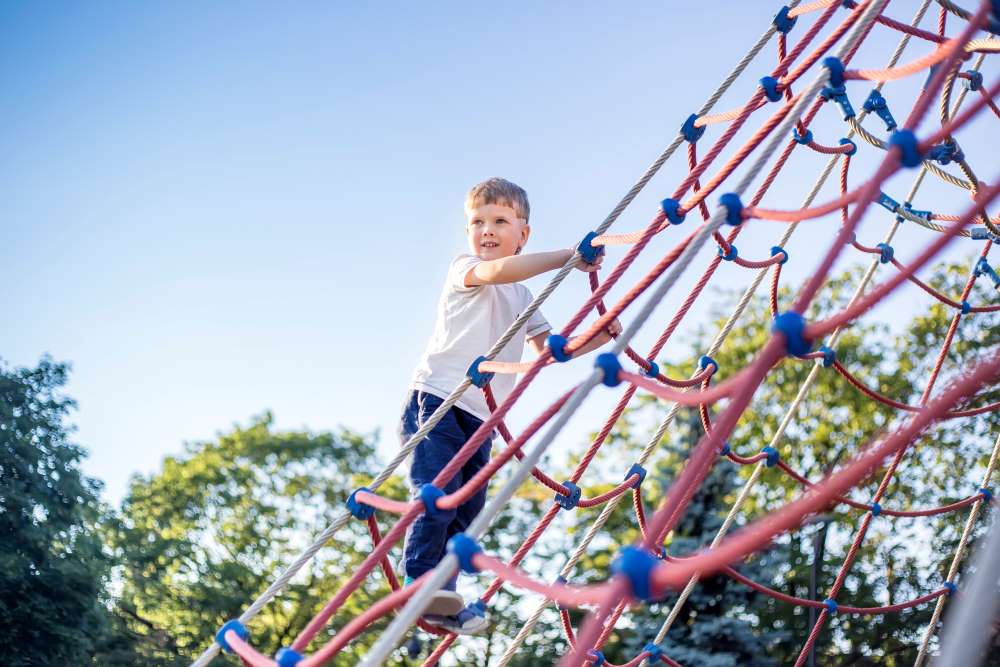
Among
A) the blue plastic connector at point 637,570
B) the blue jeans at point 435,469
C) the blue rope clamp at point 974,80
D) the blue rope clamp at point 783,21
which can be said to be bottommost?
the blue plastic connector at point 637,570

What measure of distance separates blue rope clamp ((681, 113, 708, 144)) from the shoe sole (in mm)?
1397

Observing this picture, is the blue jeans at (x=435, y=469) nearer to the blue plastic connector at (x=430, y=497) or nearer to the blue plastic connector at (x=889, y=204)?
the blue plastic connector at (x=430, y=497)

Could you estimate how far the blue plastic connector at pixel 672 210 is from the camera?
220 cm

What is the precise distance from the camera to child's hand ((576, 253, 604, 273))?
2.33 metres

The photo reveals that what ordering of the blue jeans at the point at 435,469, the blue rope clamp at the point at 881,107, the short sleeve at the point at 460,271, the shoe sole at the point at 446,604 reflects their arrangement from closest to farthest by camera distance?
the shoe sole at the point at 446,604 < the blue jeans at the point at 435,469 < the short sleeve at the point at 460,271 < the blue rope clamp at the point at 881,107

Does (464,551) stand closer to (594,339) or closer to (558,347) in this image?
(558,347)

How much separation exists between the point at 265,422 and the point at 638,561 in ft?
44.1

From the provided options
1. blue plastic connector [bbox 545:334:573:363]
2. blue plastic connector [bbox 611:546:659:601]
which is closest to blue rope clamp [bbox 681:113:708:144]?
blue plastic connector [bbox 545:334:573:363]

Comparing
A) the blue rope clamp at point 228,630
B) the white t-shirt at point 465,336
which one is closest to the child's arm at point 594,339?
the white t-shirt at point 465,336

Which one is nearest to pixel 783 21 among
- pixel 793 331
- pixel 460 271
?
pixel 460 271

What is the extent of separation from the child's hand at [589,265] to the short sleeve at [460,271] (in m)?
0.36

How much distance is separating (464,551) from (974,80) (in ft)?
9.03

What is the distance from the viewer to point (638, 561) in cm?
139

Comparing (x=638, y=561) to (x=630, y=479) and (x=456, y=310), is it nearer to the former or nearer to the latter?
(x=456, y=310)
